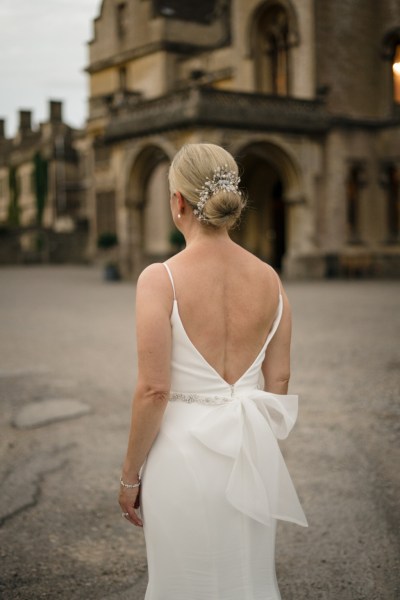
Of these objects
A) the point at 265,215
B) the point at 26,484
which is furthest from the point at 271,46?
the point at 26,484

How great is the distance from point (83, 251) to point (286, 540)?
4634cm

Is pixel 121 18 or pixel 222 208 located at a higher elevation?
pixel 121 18

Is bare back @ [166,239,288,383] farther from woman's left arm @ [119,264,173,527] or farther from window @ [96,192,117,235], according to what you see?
window @ [96,192,117,235]

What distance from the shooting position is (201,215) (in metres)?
2.62

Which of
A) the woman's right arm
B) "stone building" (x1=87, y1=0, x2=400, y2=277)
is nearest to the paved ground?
the woman's right arm

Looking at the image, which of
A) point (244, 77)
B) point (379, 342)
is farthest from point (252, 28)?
point (379, 342)

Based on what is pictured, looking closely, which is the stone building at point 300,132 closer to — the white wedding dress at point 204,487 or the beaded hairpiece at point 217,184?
the beaded hairpiece at point 217,184

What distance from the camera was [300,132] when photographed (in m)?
27.2

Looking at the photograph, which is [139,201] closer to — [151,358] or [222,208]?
[222,208]

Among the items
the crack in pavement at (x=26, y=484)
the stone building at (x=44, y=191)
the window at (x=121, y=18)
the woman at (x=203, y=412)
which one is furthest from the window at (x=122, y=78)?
the woman at (x=203, y=412)

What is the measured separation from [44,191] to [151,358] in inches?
2311

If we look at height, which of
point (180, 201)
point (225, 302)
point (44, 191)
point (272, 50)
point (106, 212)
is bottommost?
point (225, 302)

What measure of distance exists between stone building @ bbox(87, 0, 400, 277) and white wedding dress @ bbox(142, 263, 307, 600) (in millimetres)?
23076

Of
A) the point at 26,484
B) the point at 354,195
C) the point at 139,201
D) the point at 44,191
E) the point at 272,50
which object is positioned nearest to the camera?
the point at 26,484
